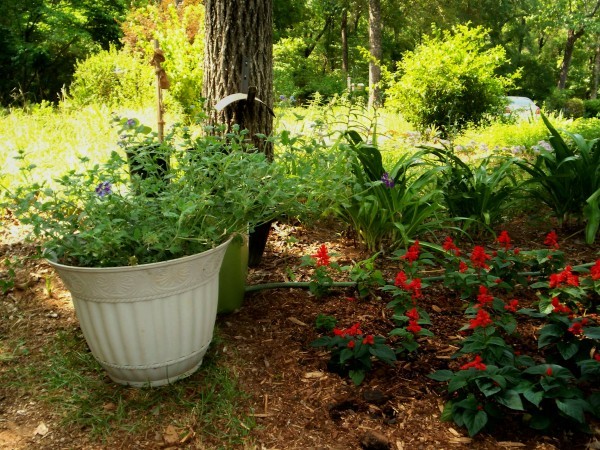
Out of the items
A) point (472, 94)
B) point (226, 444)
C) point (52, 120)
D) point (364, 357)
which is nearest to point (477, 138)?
point (472, 94)

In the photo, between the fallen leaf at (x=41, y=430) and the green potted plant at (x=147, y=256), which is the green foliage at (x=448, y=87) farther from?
the fallen leaf at (x=41, y=430)

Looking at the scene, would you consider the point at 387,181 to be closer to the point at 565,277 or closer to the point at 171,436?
the point at 565,277

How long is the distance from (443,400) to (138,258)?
3.81 feet

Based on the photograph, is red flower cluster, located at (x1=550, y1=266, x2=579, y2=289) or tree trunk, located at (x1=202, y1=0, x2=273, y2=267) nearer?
red flower cluster, located at (x1=550, y1=266, x2=579, y2=289)

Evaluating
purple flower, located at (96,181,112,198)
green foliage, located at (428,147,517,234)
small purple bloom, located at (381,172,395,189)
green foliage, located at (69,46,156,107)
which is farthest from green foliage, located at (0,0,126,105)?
purple flower, located at (96,181,112,198)

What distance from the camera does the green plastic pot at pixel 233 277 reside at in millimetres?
2334

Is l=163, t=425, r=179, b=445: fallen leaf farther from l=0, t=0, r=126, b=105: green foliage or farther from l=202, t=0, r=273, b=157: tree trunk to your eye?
l=0, t=0, r=126, b=105: green foliage

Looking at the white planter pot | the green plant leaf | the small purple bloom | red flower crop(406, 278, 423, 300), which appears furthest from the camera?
the small purple bloom

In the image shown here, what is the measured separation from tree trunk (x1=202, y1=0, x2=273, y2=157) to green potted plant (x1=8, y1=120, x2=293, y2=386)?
104 centimetres

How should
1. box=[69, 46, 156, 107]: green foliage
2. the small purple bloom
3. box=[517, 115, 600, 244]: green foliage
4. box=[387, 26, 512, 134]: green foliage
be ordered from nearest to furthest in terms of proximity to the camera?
the small purple bloom < box=[517, 115, 600, 244]: green foliage < box=[387, 26, 512, 134]: green foliage < box=[69, 46, 156, 107]: green foliage

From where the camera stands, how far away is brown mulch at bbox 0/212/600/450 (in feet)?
5.58

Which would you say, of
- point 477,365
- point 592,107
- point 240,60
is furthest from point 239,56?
point 592,107

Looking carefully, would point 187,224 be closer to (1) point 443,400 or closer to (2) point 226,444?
(2) point 226,444

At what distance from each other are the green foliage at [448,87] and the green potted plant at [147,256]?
20.7ft
